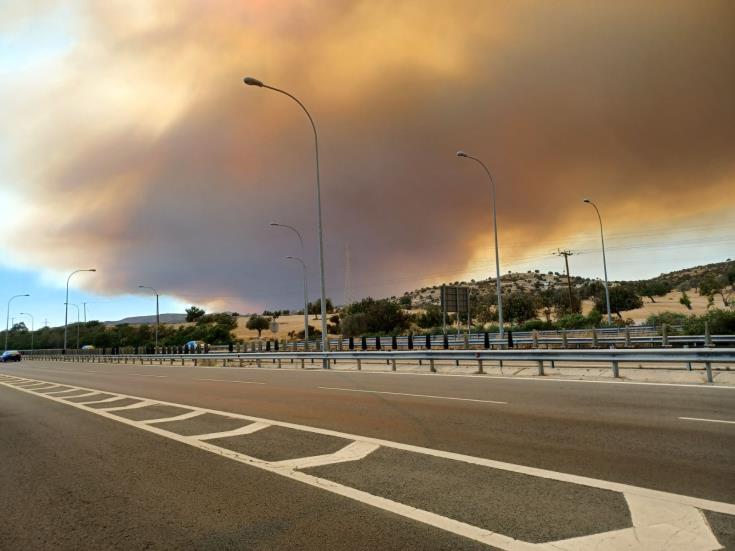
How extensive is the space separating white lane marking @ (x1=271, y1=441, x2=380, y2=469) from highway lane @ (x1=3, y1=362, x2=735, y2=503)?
2.31 ft

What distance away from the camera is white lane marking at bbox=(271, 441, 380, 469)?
6605mm

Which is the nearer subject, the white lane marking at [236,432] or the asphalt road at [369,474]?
the asphalt road at [369,474]

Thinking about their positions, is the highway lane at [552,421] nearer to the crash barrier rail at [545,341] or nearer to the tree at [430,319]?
the crash barrier rail at [545,341]

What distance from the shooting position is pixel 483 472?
5.94 meters

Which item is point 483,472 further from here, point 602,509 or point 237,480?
point 237,480

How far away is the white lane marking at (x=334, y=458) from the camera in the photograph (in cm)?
661

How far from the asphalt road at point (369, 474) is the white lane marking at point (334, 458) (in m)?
0.24

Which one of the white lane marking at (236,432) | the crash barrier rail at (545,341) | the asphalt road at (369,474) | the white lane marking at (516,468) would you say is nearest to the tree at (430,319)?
the crash barrier rail at (545,341)

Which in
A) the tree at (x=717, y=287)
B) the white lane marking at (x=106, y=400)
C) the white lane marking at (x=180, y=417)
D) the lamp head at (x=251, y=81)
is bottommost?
the white lane marking at (x=180, y=417)

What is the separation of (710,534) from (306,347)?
3815cm

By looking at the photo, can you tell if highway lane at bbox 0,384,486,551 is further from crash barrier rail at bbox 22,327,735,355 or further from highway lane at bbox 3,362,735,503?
crash barrier rail at bbox 22,327,735,355

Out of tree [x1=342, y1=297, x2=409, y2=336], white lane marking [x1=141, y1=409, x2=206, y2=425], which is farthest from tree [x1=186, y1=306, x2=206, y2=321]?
white lane marking [x1=141, y1=409, x2=206, y2=425]

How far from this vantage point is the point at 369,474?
602 cm

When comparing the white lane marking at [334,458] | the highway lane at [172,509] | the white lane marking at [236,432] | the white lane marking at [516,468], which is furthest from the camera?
the white lane marking at [236,432]
